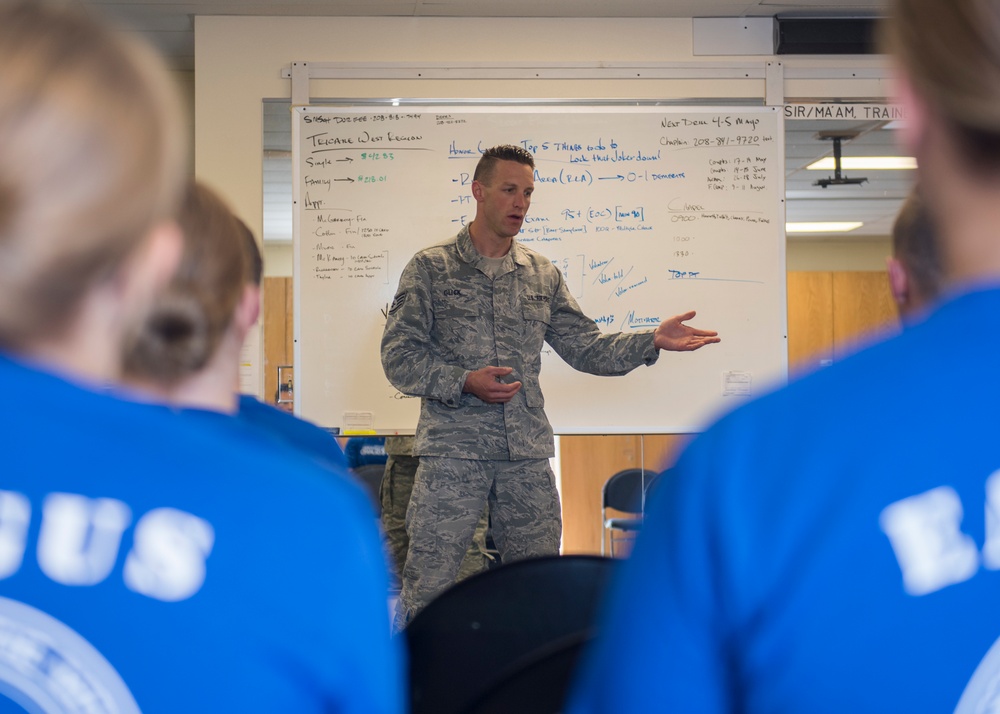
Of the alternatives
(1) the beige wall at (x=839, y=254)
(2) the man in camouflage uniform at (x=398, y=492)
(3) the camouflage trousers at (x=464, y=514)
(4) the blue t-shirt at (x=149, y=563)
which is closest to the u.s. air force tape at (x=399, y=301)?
(3) the camouflage trousers at (x=464, y=514)

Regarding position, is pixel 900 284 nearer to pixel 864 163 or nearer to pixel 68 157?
pixel 68 157

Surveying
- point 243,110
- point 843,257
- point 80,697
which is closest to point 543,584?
point 80,697

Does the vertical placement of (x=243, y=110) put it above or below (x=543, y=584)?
above

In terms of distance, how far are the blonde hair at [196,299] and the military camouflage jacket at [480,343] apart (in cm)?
207

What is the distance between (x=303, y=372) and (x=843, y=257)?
816 centimetres

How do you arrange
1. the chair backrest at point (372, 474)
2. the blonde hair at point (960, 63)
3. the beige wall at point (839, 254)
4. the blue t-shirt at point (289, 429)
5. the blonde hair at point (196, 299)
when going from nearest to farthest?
the blonde hair at point (960, 63)
the blonde hair at point (196, 299)
the blue t-shirt at point (289, 429)
the chair backrest at point (372, 474)
the beige wall at point (839, 254)

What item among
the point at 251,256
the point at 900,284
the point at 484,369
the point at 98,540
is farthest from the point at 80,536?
the point at 484,369

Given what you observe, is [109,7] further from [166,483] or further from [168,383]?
[166,483]

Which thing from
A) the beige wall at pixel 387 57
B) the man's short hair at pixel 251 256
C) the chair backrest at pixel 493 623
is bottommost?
the chair backrest at pixel 493 623

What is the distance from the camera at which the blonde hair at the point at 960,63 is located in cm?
45

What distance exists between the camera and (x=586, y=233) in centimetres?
414

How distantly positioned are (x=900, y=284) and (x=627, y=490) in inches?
181

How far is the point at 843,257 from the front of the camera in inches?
421

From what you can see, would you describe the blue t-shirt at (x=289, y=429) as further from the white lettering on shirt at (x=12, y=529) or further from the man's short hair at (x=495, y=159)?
the man's short hair at (x=495, y=159)
